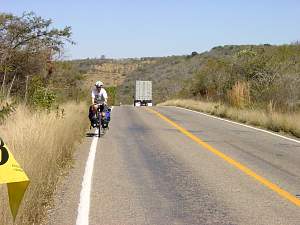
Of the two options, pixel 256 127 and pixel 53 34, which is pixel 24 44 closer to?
pixel 53 34

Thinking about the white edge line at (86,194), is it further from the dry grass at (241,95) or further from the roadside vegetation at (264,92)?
the dry grass at (241,95)

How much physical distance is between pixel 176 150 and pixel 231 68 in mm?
19058

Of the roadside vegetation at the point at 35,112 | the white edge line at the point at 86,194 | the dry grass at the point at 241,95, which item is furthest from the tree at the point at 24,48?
the dry grass at the point at 241,95

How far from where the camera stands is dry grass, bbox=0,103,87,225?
630 cm

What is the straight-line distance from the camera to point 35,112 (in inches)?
569

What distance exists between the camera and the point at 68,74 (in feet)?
84.0

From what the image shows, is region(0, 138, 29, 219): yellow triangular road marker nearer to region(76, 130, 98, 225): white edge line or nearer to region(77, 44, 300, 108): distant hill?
region(76, 130, 98, 225): white edge line

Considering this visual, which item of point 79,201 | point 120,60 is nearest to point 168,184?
point 79,201

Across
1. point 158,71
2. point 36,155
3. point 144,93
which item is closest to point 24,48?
point 36,155

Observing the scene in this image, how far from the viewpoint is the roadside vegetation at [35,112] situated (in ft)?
24.2

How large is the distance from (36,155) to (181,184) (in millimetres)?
2470

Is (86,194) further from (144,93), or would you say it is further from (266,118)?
(144,93)

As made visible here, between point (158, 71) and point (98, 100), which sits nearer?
point (98, 100)

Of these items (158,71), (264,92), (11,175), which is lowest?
(158,71)
